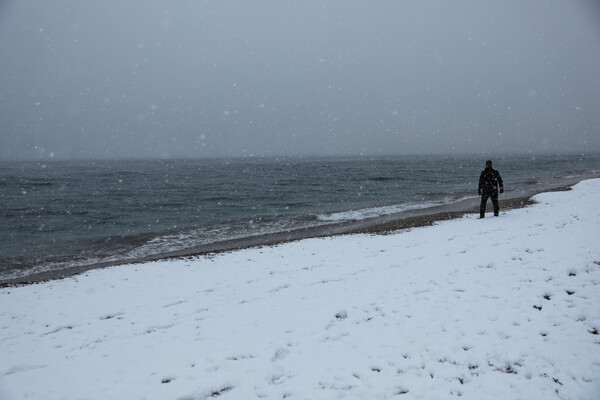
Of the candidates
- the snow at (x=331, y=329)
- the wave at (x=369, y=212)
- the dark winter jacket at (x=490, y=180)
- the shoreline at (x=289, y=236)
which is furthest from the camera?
the wave at (x=369, y=212)

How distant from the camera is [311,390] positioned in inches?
183

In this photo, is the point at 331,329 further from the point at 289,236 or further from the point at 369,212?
the point at 369,212

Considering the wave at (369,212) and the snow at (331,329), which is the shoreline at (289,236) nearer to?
the wave at (369,212)

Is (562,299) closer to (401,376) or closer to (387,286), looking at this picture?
(387,286)

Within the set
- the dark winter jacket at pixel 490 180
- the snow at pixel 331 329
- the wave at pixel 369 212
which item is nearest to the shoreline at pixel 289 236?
the wave at pixel 369 212

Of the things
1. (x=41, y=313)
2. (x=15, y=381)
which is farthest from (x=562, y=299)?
(x=41, y=313)

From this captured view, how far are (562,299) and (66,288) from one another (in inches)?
535

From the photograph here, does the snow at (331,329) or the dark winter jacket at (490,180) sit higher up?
the dark winter jacket at (490,180)

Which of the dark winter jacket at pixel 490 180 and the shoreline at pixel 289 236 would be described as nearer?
the shoreline at pixel 289 236

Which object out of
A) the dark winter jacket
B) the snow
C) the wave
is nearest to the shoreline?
the wave

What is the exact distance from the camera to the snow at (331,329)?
185 inches

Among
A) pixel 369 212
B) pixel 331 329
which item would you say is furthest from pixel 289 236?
pixel 331 329

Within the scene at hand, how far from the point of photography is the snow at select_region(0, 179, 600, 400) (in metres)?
4.71

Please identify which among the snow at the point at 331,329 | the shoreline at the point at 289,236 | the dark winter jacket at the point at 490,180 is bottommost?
the shoreline at the point at 289,236
